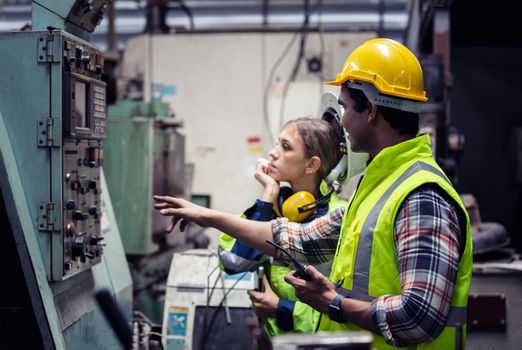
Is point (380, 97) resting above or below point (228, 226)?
above

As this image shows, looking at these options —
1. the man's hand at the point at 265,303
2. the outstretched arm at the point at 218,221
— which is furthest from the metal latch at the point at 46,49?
the man's hand at the point at 265,303

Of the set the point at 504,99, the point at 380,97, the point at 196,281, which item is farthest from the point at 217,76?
the point at 380,97

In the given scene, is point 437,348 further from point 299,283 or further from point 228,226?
point 228,226

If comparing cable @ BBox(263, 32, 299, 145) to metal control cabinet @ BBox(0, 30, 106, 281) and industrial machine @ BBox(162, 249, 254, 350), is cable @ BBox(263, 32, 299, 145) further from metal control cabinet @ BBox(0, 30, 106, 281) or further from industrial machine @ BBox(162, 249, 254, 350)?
metal control cabinet @ BBox(0, 30, 106, 281)

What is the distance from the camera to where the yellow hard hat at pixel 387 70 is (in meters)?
1.65

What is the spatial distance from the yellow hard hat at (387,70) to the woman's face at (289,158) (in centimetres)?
59

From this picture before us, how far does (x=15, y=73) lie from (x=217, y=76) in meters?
2.95

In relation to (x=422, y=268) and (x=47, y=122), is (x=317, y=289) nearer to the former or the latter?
(x=422, y=268)

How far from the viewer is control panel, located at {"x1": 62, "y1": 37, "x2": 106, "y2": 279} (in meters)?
2.37

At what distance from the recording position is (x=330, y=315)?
1565mm

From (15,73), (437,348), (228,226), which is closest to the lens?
(437,348)

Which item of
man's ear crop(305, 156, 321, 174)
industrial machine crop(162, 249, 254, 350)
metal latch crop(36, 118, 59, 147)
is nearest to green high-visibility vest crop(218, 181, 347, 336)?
man's ear crop(305, 156, 321, 174)

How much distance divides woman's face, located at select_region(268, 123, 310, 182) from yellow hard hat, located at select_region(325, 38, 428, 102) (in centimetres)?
59

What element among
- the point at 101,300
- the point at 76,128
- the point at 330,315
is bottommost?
the point at 330,315
